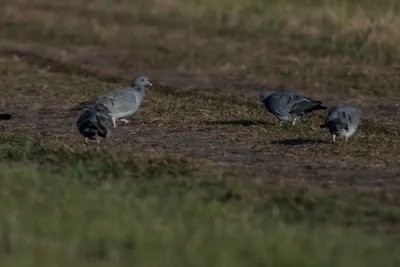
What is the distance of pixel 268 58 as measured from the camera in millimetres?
23969

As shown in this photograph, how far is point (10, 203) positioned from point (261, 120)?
6619 mm

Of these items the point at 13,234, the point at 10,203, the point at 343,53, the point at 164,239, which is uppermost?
the point at 343,53

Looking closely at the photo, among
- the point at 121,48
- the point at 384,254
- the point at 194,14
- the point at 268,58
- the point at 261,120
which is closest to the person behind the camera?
the point at 384,254

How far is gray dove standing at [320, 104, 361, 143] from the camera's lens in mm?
13023

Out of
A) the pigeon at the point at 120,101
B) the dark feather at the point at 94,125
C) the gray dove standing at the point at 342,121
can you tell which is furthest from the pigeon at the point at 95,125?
the gray dove standing at the point at 342,121

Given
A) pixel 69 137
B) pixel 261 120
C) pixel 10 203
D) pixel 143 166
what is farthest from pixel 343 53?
pixel 10 203

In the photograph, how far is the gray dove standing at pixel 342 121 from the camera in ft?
42.7

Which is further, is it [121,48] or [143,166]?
[121,48]

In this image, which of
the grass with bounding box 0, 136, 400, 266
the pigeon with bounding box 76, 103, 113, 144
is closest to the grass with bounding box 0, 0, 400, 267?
the grass with bounding box 0, 136, 400, 266

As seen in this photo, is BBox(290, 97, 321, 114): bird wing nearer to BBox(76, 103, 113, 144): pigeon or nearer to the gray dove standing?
the gray dove standing

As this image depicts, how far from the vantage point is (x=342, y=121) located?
13008 mm

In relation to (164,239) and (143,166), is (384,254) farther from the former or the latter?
(143,166)

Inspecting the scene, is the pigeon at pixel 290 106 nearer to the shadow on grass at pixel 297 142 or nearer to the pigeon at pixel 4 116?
the shadow on grass at pixel 297 142

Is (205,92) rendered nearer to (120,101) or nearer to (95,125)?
(120,101)
